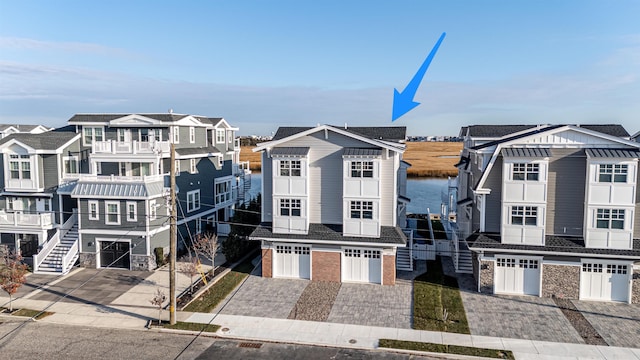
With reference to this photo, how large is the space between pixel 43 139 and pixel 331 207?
63.3ft

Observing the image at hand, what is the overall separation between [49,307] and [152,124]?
44.0ft

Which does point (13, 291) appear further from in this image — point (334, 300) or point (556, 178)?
point (556, 178)

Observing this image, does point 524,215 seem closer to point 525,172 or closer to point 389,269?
point 525,172

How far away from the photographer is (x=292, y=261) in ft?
85.3

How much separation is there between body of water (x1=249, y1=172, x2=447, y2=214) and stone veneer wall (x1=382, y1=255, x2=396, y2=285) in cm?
2317

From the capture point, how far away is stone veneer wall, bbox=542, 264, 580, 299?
889 inches

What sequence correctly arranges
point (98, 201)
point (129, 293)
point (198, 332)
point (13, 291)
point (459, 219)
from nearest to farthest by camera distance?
point (198, 332) → point (13, 291) → point (129, 293) → point (98, 201) → point (459, 219)

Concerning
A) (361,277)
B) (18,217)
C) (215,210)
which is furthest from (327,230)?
(18,217)

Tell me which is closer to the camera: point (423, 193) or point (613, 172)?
point (613, 172)

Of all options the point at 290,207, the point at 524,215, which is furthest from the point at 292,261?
the point at 524,215

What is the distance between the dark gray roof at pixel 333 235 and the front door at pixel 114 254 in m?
8.36

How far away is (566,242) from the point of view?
74.2 feet

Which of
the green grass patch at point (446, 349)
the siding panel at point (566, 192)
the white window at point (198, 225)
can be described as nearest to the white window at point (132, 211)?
the white window at point (198, 225)

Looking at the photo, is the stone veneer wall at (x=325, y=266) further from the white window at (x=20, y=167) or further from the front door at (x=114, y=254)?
the white window at (x=20, y=167)
